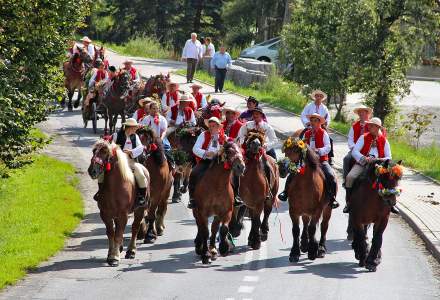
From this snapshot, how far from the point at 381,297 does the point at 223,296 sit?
234 centimetres

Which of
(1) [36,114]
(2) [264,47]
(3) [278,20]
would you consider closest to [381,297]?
(1) [36,114]

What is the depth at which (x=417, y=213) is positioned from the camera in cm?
2367

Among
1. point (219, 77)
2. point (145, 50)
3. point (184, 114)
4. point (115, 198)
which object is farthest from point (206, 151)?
point (145, 50)

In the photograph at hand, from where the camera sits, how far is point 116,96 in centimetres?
3194

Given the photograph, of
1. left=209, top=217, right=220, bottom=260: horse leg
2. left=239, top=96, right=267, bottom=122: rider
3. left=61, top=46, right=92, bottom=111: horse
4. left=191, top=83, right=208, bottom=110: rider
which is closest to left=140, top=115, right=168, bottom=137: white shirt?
left=239, top=96, right=267, bottom=122: rider

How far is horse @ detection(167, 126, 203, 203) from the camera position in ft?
72.0

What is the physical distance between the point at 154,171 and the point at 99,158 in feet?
9.06

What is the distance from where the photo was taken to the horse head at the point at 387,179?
58.5 ft

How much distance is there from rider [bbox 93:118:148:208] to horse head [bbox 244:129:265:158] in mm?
1838

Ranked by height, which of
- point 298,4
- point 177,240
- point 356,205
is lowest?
point 177,240

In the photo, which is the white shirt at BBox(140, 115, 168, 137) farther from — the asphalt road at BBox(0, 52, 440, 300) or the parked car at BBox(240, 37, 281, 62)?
the parked car at BBox(240, 37, 281, 62)

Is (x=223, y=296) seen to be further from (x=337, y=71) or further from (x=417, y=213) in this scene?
(x=337, y=71)

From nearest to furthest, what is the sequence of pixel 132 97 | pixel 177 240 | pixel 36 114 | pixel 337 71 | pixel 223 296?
pixel 223 296, pixel 177 240, pixel 36 114, pixel 132 97, pixel 337 71

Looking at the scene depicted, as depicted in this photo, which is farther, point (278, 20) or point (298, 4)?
point (278, 20)
